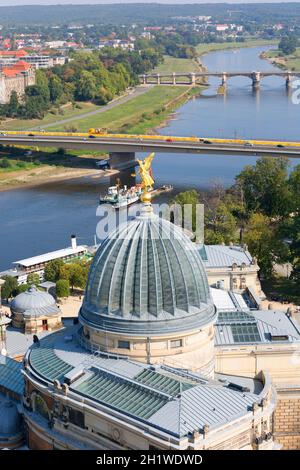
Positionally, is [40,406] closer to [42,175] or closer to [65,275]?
[65,275]

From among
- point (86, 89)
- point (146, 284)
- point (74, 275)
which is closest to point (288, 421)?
point (146, 284)

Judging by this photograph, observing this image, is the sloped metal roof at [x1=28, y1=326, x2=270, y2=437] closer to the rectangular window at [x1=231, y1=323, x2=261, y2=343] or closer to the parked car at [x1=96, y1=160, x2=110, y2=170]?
the rectangular window at [x1=231, y1=323, x2=261, y2=343]

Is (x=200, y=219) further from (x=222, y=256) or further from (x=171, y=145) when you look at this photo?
(x=171, y=145)

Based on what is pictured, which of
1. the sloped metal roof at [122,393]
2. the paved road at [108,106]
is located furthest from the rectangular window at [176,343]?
the paved road at [108,106]

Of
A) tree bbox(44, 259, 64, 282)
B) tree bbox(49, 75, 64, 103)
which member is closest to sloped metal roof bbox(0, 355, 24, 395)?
tree bbox(44, 259, 64, 282)

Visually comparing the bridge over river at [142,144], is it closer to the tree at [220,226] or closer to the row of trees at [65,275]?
the tree at [220,226]
